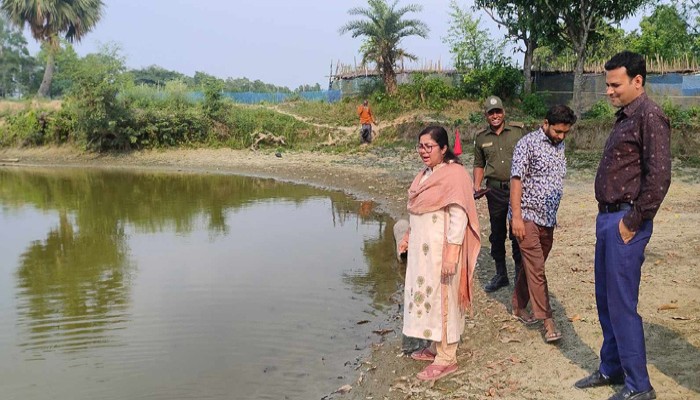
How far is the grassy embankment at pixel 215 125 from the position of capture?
69.6 ft

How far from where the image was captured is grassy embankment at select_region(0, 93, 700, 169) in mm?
21203

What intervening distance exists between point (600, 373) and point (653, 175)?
1271 mm

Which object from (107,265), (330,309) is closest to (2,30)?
(107,265)

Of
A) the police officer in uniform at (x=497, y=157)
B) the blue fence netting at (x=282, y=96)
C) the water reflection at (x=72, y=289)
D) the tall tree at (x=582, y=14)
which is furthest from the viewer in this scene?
the blue fence netting at (x=282, y=96)

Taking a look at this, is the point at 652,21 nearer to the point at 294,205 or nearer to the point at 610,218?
the point at 294,205

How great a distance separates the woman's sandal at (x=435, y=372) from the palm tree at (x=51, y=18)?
3533cm

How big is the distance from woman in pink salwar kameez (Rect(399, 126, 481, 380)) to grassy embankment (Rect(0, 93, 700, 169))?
50.3 ft

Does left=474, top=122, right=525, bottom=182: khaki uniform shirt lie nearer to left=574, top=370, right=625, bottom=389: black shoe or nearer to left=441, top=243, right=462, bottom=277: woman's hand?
left=441, top=243, right=462, bottom=277: woman's hand

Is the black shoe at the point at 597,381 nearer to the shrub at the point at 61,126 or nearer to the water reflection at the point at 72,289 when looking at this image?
the water reflection at the point at 72,289

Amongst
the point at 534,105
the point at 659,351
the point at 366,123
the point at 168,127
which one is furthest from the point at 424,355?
the point at 168,127

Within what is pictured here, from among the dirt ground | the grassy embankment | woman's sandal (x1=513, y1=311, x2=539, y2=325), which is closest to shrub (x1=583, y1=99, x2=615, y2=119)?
the grassy embankment

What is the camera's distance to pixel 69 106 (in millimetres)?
22688

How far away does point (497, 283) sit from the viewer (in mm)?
5801

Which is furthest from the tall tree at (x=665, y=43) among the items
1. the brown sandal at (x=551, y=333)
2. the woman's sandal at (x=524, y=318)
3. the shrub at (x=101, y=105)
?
the brown sandal at (x=551, y=333)
